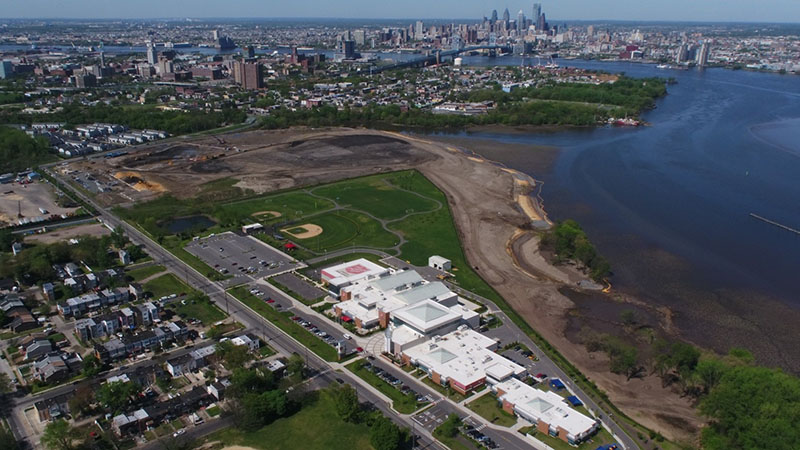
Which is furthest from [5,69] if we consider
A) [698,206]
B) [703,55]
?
[703,55]

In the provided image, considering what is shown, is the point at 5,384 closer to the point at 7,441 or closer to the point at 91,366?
the point at 91,366

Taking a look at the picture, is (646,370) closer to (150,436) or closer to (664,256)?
(664,256)

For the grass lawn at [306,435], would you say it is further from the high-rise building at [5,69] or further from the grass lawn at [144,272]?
the high-rise building at [5,69]

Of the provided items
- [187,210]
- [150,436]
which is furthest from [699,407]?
[187,210]

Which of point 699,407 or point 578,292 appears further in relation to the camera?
point 578,292

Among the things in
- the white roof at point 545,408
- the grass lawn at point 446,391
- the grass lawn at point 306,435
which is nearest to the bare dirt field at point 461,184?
the white roof at point 545,408
